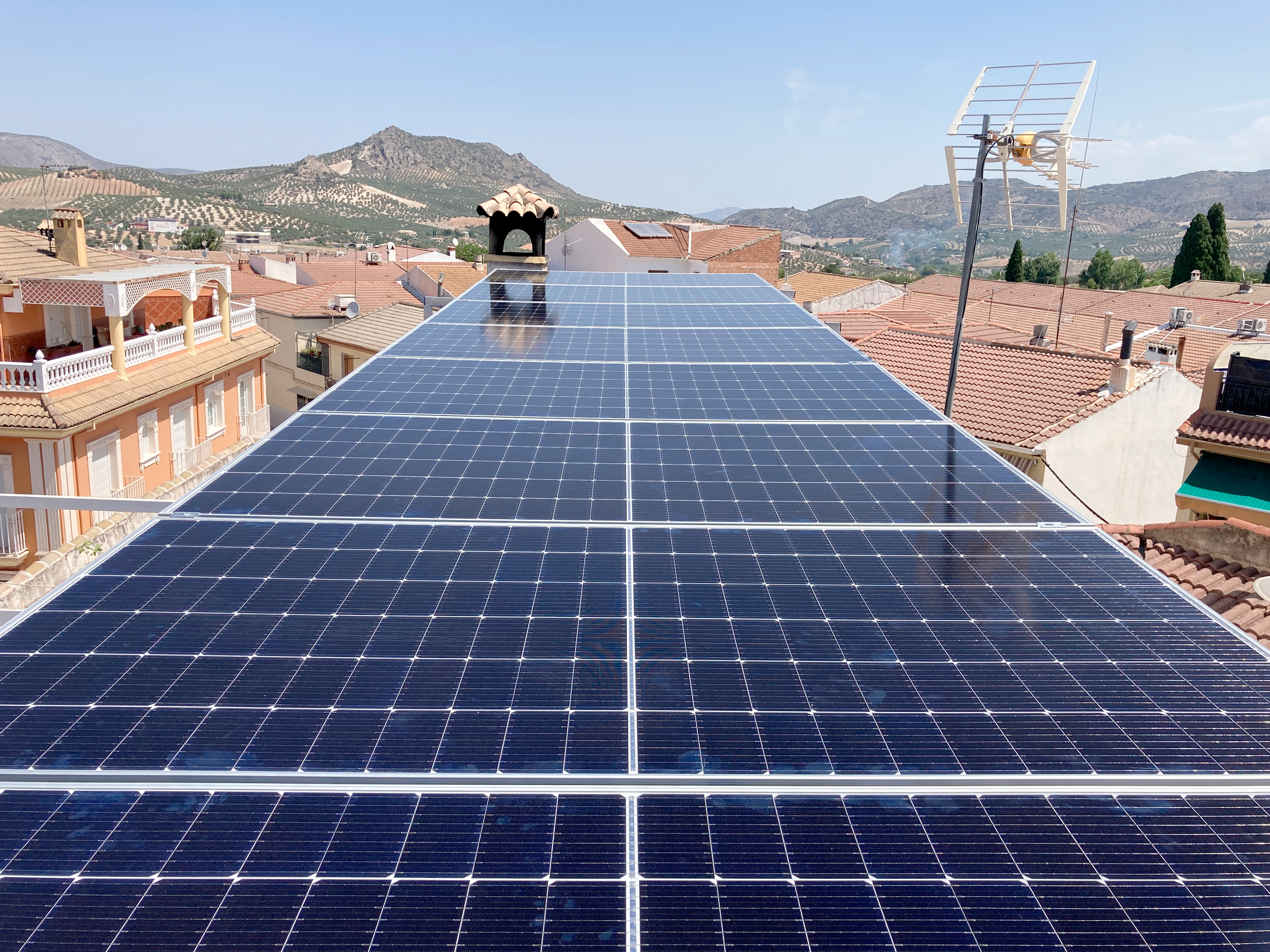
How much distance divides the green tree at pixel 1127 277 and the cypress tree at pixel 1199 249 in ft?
101

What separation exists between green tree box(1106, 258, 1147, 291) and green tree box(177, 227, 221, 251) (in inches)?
4268

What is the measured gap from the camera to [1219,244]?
84.8 m

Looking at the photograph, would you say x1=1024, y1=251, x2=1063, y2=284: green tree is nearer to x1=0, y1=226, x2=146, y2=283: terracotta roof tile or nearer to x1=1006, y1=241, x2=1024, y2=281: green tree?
x1=1006, y1=241, x2=1024, y2=281: green tree

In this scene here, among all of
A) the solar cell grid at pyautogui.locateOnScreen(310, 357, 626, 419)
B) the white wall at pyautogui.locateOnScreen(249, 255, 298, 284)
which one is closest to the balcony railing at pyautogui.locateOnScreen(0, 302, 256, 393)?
→ the solar cell grid at pyautogui.locateOnScreen(310, 357, 626, 419)

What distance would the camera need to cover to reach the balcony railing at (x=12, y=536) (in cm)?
2164

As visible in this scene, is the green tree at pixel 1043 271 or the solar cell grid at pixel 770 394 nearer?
the solar cell grid at pixel 770 394

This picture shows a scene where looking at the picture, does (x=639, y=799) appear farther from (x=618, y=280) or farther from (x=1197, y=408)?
(x=1197, y=408)

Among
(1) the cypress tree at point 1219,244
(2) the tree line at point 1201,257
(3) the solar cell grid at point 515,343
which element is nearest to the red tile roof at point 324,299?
(3) the solar cell grid at point 515,343

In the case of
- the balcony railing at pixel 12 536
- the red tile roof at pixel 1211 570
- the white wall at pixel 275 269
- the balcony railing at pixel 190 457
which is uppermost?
the white wall at pixel 275 269

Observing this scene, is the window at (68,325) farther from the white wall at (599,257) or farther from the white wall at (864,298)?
the white wall at (864,298)

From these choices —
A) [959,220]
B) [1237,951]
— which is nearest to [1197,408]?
[959,220]

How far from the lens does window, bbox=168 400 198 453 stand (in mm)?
27500

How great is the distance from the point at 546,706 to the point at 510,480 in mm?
4475

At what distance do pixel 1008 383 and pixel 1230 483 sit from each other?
5633 mm
